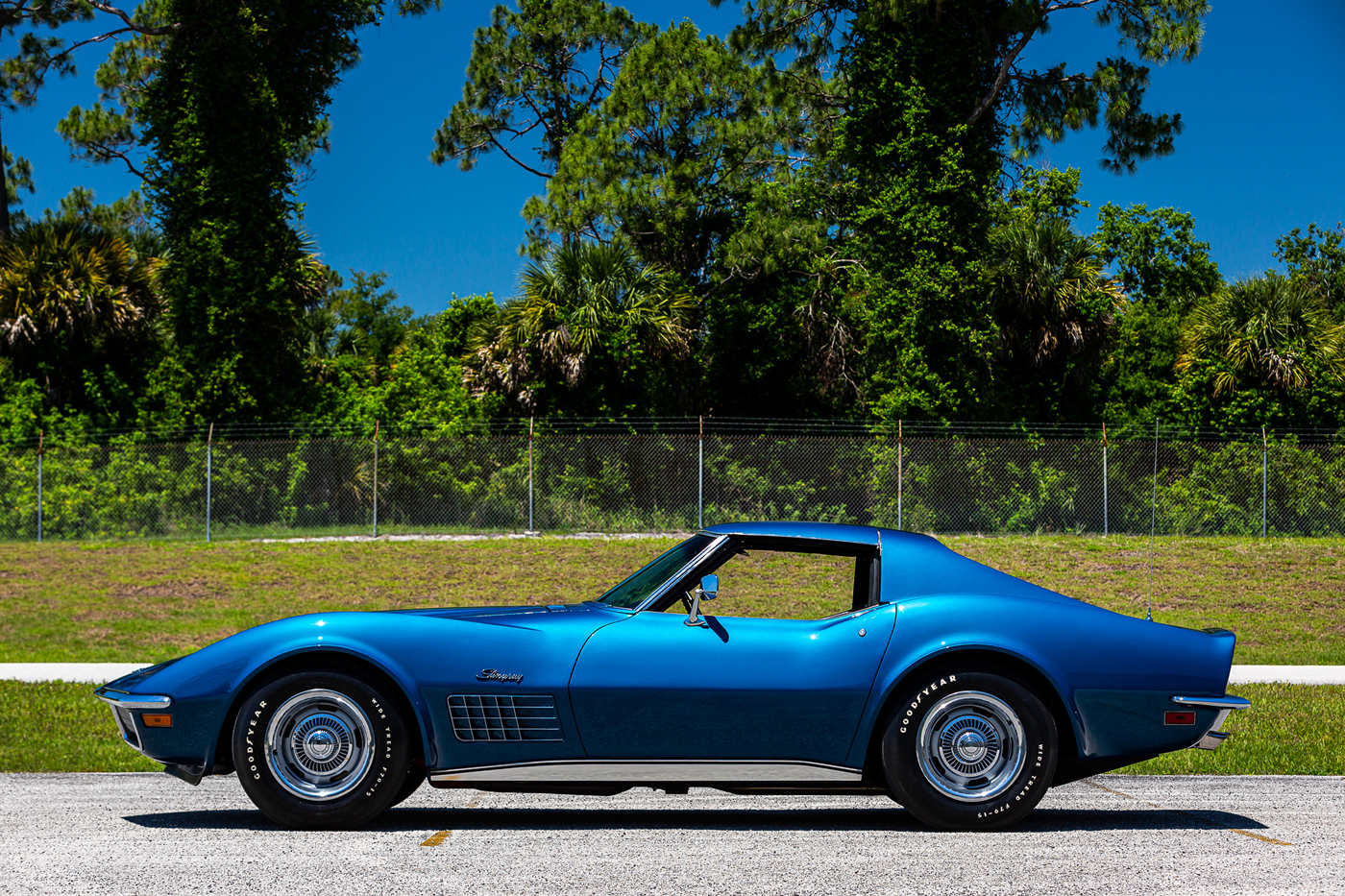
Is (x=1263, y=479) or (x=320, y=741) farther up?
(x=1263, y=479)

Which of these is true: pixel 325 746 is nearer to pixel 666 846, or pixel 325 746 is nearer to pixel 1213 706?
pixel 666 846

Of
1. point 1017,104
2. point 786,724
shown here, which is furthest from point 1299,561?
point 786,724

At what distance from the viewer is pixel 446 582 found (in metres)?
18.3

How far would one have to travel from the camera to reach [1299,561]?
19.8 meters

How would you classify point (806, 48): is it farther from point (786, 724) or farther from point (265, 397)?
point (786, 724)

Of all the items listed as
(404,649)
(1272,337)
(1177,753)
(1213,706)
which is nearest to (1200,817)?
(1213,706)

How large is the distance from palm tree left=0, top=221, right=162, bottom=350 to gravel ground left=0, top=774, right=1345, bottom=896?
21.8m

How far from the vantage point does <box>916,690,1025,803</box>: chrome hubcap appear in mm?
5539

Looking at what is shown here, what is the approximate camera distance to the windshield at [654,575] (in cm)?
580

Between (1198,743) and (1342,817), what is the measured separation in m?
1.04

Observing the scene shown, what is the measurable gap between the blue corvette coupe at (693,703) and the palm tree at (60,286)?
23228 millimetres

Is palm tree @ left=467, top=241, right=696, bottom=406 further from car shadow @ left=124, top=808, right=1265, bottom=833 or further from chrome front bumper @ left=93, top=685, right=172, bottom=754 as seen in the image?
chrome front bumper @ left=93, top=685, right=172, bottom=754

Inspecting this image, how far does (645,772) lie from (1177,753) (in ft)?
16.4

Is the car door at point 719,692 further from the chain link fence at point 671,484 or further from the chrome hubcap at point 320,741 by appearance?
the chain link fence at point 671,484
